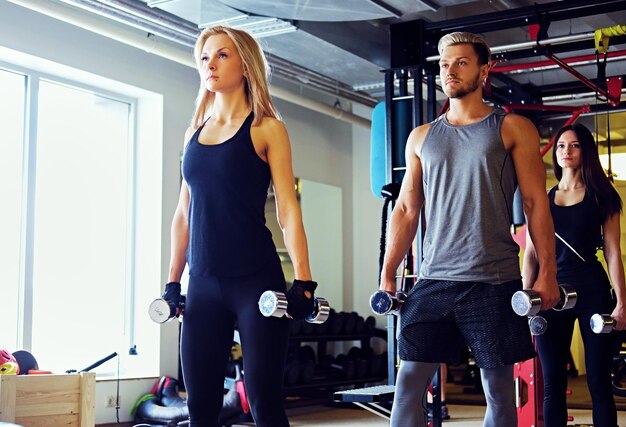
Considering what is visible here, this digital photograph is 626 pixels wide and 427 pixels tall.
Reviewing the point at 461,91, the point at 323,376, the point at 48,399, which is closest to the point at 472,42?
the point at 461,91

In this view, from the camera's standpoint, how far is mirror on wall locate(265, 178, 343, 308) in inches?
318

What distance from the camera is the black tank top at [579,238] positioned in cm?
339

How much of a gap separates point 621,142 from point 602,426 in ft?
14.9

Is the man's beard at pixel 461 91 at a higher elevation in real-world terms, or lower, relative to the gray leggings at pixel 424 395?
higher

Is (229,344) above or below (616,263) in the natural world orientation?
below

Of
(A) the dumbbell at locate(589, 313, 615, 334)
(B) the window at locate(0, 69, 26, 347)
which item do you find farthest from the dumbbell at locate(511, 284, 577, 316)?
(B) the window at locate(0, 69, 26, 347)

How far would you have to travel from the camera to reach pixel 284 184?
217 centimetres

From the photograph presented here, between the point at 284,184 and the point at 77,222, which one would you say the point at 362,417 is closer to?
the point at 77,222

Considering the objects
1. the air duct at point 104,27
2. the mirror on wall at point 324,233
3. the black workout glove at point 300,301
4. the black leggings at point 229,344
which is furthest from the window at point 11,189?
the black workout glove at point 300,301

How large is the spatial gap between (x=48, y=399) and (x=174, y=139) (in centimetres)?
253

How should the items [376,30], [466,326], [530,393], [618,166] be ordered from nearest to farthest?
[466,326] → [530,393] → [376,30] → [618,166]

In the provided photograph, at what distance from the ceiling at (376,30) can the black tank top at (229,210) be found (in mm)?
2721

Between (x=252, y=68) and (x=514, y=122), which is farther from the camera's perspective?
(x=514, y=122)

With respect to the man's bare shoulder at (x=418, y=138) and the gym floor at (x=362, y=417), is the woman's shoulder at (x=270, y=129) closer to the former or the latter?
the man's bare shoulder at (x=418, y=138)
